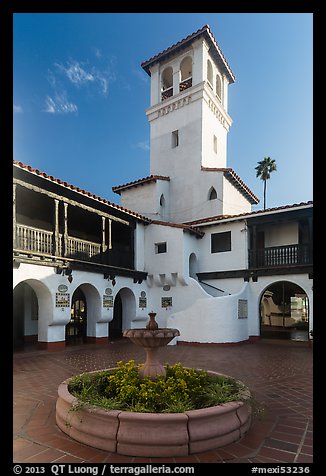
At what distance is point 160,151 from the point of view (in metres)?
24.4

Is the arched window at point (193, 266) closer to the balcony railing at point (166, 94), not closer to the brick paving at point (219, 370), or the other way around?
the brick paving at point (219, 370)

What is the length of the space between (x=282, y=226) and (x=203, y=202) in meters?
5.89

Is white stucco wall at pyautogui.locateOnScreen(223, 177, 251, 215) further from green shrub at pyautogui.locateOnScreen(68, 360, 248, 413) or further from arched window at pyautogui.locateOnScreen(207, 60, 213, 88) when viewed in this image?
green shrub at pyautogui.locateOnScreen(68, 360, 248, 413)

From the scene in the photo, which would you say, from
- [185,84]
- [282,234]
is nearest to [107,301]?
[282,234]

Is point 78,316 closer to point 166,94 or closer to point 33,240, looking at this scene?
point 33,240

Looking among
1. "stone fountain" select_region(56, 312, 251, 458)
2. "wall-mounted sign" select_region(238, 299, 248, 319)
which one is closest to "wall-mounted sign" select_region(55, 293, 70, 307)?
"wall-mounted sign" select_region(238, 299, 248, 319)

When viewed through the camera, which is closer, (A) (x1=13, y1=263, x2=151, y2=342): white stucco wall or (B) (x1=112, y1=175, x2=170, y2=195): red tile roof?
(A) (x1=13, y1=263, x2=151, y2=342): white stucco wall

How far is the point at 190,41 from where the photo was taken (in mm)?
22656

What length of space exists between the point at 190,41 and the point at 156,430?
25.1 meters

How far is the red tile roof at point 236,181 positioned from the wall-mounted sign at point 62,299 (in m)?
13.1

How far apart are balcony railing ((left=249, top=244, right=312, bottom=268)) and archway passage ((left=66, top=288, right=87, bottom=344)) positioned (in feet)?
30.3

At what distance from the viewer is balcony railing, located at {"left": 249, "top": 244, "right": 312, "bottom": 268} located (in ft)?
51.3
